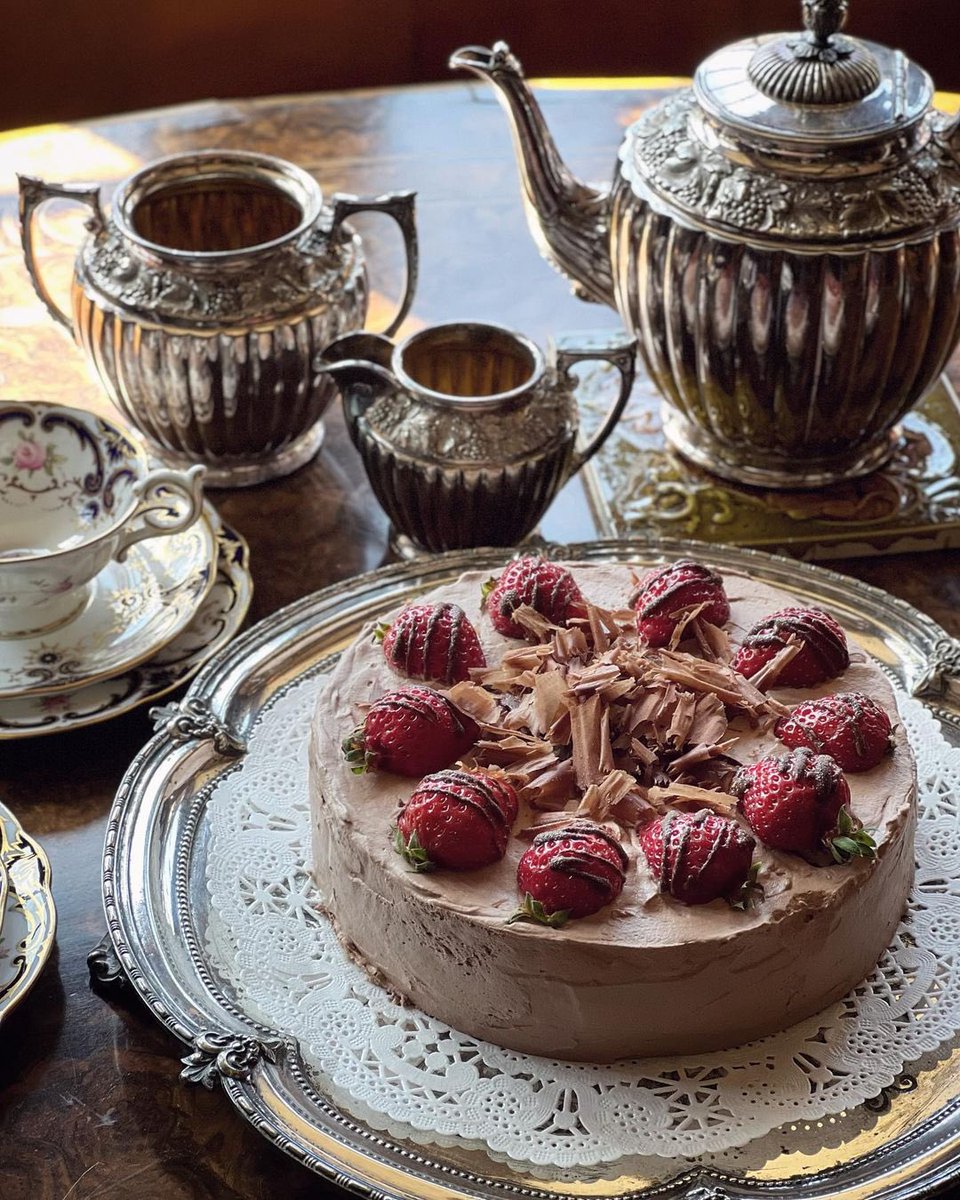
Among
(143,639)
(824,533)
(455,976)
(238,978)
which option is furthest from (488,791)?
(824,533)

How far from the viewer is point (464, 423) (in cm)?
167

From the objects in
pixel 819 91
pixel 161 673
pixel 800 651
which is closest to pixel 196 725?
pixel 161 673

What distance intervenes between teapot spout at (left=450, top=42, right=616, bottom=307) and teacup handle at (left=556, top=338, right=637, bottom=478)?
20cm

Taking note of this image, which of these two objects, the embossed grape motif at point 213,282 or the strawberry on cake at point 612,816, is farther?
the embossed grape motif at point 213,282

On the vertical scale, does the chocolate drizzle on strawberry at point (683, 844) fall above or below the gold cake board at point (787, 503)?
above

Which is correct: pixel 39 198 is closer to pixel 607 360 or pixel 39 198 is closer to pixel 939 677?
pixel 607 360

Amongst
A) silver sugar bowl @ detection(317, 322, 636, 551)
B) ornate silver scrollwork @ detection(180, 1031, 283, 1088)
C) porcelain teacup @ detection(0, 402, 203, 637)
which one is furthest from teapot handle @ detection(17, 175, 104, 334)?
ornate silver scrollwork @ detection(180, 1031, 283, 1088)

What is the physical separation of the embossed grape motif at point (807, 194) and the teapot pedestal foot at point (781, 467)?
30cm

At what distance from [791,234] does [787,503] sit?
1.14 feet

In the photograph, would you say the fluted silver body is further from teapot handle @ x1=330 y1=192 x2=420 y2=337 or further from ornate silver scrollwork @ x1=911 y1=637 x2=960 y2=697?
ornate silver scrollwork @ x1=911 y1=637 x2=960 y2=697

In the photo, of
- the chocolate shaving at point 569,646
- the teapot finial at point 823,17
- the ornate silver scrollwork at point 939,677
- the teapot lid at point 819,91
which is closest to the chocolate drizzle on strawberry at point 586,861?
the chocolate shaving at point 569,646

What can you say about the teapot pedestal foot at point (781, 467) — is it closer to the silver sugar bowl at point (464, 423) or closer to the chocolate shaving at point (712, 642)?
the silver sugar bowl at point (464, 423)

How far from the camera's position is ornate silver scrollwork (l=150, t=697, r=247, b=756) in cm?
150

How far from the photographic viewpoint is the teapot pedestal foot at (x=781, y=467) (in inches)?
75.0
